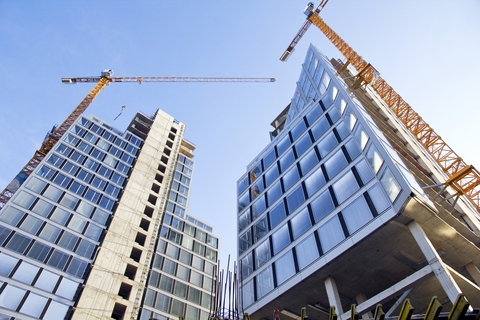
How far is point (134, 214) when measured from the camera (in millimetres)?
64062

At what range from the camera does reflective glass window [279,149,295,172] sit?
41.5m

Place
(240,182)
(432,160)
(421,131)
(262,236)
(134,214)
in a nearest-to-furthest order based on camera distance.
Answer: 1. (262,236)
2. (432,160)
3. (421,131)
4. (240,182)
5. (134,214)

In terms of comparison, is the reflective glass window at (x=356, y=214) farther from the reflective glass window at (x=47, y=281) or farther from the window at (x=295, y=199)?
the reflective glass window at (x=47, y=281)

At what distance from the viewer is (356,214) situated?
28141 mm

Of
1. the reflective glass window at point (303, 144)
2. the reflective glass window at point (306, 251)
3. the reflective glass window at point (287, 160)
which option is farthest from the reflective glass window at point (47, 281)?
the reflective glass window at point (303, 144)

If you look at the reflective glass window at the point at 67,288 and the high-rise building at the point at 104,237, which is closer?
the high-rise building at the point at 104,237

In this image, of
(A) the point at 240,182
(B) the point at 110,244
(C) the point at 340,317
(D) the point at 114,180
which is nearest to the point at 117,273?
(B) the point at 110,244

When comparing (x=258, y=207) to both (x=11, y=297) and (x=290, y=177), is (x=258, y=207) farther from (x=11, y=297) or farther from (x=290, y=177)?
(x=11, y=297)

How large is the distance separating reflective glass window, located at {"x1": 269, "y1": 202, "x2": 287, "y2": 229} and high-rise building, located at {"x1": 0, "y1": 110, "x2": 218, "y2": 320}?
27.4 meters

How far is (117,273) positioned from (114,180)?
19.8 metres

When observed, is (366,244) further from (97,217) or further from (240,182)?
(97,217)

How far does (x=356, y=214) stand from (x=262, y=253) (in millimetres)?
12547

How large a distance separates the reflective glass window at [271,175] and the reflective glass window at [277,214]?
4.82 metres

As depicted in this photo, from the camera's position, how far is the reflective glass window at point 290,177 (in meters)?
38.5
